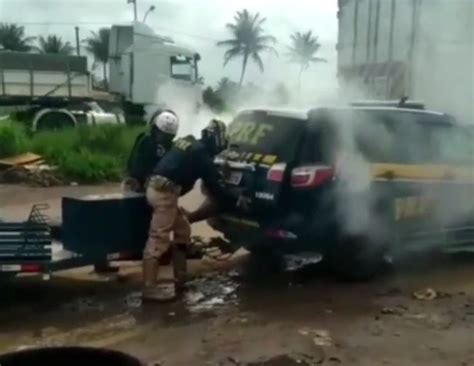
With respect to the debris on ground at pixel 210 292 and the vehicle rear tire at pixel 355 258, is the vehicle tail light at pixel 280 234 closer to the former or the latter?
the vehicle rear tire at pixel 355 258

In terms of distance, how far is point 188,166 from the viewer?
25.7 feet

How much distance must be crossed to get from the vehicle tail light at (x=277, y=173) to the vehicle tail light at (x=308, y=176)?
95 millimetres

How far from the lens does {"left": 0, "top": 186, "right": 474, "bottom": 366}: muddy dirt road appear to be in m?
→ 6.41

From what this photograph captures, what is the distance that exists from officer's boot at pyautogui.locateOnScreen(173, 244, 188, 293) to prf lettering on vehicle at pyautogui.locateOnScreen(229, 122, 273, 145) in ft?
3.88

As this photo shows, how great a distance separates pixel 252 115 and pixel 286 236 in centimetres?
132

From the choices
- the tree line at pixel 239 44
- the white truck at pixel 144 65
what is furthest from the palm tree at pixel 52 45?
the white truck at pixel 144 65

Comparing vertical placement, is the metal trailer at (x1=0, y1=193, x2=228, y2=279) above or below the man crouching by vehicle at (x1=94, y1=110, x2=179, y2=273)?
below

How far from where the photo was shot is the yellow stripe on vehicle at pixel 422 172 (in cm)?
845

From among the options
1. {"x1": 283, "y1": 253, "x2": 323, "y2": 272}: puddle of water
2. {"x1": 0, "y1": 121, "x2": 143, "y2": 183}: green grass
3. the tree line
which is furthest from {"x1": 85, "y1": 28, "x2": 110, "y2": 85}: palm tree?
{"x1": 283, "y1": 253, "x2": 323, "y2": 272}: puddle of water

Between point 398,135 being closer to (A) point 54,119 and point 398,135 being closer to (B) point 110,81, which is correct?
(A) point 54,119

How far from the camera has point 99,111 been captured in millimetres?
26000

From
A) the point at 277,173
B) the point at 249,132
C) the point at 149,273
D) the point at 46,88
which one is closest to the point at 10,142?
the point at 46,88

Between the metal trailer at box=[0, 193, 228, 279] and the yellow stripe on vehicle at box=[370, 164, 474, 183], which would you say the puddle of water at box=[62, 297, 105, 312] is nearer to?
the metal trailer at box=[0, 193, 228, 279]

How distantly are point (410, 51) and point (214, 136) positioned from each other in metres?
5.96
